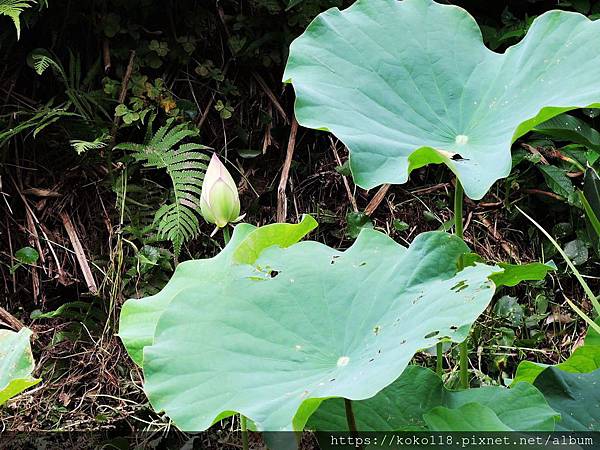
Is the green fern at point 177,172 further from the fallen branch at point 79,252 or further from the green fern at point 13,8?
the green fern at point 13,8

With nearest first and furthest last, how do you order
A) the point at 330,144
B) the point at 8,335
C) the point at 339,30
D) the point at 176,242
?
the point at 8,335 → the point at 339,30 → the point at 176,242 → the point at 330,144

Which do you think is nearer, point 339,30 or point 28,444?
point 339,30

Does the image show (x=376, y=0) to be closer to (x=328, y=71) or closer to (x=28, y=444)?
(x=328, y=71)

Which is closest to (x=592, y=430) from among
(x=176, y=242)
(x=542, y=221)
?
(x=176, y=242)

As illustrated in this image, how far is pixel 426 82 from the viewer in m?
1.00

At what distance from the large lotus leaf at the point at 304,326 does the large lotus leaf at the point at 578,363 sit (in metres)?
0.25

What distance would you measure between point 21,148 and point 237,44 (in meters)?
0.65

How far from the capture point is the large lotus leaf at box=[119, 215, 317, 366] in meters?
0.89

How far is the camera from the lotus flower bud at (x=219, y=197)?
3.15 ft

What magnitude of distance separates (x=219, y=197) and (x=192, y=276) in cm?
11

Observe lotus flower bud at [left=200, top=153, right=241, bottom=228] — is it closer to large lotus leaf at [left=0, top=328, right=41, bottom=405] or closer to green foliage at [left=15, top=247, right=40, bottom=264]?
large lotus leaf at [left=0, top=328, right=41, bottom=405]

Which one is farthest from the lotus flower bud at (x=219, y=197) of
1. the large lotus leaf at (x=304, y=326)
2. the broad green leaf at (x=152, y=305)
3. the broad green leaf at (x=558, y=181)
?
the broad green leaf at (x=558, y=181)

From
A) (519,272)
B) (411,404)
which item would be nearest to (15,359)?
(411,404)

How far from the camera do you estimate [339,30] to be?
1.02 m
